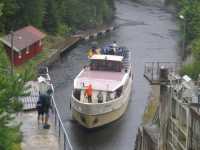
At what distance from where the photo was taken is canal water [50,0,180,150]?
3638 centimetres

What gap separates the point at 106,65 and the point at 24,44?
10835 millimetres

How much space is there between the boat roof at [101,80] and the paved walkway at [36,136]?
1802 centimetres

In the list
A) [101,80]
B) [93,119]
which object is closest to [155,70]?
[101,80]

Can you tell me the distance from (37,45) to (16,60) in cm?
497

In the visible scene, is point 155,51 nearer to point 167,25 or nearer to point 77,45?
point 77,45

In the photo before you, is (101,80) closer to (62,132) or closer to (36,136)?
(62,132)

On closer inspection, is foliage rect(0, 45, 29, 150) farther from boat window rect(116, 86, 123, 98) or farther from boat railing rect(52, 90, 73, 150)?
boat window rect(116, 86, 123, 98)

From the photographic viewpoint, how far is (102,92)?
38.3m

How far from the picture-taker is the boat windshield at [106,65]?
139ft

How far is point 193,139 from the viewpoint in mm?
19812

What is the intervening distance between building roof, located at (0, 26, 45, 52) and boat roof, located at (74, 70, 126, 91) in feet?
31.1

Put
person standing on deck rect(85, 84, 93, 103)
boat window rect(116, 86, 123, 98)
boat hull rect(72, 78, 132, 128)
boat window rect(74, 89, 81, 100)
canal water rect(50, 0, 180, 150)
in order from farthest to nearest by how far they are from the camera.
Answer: boat window rect(116, 86, 123, 98), boat window rect(74, 89, 81, 100), boat hull rect(72, 78, 132, 128), person standing on deck rect(85, 84, 93, 103), canal water rect(50, 0, 180, 150)

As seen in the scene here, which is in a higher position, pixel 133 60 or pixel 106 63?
pixel 106 63

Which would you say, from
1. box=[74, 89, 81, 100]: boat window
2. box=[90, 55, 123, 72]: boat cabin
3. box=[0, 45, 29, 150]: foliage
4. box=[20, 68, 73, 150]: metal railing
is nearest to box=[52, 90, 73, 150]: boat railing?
box=[20, 68, 73, 150]: metal railing
